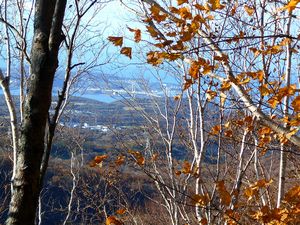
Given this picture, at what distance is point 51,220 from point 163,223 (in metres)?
13.3

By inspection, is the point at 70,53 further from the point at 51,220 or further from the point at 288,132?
the point at 51,220

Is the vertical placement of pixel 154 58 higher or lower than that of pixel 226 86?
higher

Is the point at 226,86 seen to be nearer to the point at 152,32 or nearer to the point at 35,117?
the point at 152,32

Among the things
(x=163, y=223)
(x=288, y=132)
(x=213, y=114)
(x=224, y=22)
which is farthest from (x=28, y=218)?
(x=163, y=223)

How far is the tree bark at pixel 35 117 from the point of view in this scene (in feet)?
5.37

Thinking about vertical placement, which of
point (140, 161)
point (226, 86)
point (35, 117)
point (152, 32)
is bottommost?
point (140, 161)

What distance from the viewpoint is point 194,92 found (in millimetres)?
4625

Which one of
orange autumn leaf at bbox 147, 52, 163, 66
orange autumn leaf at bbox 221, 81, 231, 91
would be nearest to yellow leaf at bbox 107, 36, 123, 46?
orange autumn leaf at bbox 147, 52, 163, 66

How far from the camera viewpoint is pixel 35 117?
1.64 metres

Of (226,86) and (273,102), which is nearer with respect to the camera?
(273,102)

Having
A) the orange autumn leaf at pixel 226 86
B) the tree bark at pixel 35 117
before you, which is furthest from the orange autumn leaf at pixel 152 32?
the tree bark at pixel 35 117

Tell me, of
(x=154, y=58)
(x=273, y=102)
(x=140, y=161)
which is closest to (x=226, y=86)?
(x=273, y=102)

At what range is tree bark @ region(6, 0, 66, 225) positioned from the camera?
5.37 feet

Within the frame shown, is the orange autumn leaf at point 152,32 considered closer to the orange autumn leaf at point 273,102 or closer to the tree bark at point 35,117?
the orange autumn leaf at point 273,102
